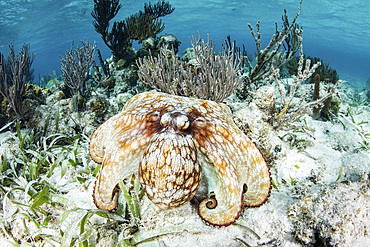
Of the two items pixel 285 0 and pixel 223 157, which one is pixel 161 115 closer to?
pixel 223 157

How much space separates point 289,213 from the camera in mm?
2090

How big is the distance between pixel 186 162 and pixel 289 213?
144cm

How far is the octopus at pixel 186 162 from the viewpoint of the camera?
1.66 m

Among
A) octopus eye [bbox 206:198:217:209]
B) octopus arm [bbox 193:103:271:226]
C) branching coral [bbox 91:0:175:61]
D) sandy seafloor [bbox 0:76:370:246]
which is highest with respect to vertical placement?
branching coral [bbox 91:0:175:61]

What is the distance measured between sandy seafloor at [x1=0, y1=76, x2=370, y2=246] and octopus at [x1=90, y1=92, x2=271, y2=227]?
32 centimetres

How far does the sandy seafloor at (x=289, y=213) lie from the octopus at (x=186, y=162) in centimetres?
32

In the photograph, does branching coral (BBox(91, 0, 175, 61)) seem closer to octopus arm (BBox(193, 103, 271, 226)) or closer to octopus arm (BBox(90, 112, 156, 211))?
octopus arm (BBox(90, 112, 156, 211))

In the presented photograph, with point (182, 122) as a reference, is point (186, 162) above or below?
below

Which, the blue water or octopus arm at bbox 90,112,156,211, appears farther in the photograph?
the blue water

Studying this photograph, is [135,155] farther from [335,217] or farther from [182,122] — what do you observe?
[335,217]

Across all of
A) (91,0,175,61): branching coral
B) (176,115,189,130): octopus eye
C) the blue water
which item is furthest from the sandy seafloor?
the blue water

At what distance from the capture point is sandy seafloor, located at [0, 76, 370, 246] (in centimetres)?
173

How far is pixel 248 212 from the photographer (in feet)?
7.38

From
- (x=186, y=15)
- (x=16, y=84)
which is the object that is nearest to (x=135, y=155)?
(x=16, y=84)
